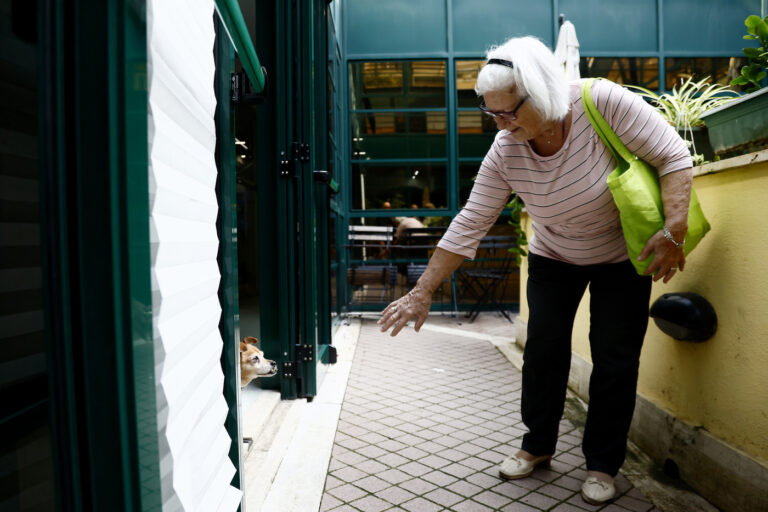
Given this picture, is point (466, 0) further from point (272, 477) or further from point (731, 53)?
point (272, 477)

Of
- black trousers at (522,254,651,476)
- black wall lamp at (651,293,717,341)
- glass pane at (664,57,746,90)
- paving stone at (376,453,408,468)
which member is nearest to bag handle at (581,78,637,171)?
black trousers at (522,254,651,476)

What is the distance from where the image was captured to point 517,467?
2572mm

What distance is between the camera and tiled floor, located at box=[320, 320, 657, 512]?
2357 mm

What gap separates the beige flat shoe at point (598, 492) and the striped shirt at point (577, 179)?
0.96 metres

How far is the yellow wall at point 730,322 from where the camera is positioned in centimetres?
212

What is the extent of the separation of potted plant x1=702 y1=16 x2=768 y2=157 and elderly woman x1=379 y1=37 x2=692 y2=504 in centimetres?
48

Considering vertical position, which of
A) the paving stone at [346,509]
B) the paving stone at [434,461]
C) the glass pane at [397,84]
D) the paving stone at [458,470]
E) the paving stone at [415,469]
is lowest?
the paving stone at [458,470]

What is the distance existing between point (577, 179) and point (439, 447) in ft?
5.53

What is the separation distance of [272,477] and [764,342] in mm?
2168

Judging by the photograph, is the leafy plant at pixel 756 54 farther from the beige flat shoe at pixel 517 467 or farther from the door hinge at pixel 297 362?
the door hinge at pixel 297 362

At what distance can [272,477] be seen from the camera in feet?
8.19

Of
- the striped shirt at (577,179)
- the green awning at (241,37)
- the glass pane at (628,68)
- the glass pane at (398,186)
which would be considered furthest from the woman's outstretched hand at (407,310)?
the glass pane at (628,68)

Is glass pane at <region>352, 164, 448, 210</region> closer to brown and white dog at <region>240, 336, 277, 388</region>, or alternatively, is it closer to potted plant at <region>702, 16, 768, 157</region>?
brown and white dog at <region>240, 336, 277, 388</region>

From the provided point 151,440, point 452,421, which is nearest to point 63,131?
point 151,440
